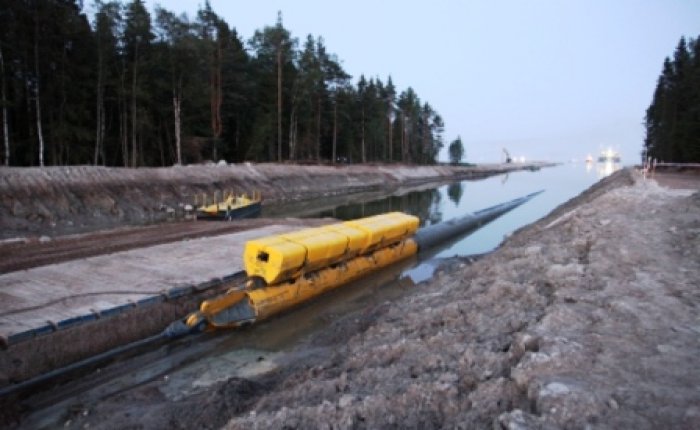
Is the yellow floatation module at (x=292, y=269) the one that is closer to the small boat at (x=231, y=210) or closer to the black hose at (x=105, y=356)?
the black hose at (x=105, y=356)

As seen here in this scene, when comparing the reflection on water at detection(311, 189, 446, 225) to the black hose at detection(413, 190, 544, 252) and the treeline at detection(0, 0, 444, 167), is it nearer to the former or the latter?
the black hose at detection(413, 190, 544, 252)

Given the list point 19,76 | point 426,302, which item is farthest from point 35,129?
point 426,302

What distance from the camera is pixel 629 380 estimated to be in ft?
14.4

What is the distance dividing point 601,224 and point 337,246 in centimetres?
680

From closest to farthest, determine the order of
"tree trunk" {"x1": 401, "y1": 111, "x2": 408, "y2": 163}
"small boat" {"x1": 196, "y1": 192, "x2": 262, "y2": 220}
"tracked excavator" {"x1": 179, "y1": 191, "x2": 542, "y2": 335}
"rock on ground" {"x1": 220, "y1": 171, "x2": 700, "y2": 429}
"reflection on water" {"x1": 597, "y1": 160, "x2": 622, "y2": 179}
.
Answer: "rock on ground" {"x1": 220, "y1": 171, "x2": 700, "y2": 429}, "tracked excavator" {"x1": 179, "y1": 191, "x2": 542, "y2": 335}, "small boat" {"x1": 196, "y1": 192, "x2": 262, "y2": 220}, "reflection on water" {"x1": 597, "y1": 160, "x2": 622, "y2": 179}, "tree trunk" {"x1": 401, "y1": 111, "x2": 408, "y2": 163}

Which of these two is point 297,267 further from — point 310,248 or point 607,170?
point 607,170

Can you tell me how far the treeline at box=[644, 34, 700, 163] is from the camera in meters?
40.2

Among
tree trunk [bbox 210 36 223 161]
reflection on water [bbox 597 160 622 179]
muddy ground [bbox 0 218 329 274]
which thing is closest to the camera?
muddy ground [bbox 0 218 329 274]

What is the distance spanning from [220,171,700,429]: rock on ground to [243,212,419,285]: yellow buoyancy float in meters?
2.98

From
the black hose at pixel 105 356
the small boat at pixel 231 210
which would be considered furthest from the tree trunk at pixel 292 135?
the black hose at pixel 105 356

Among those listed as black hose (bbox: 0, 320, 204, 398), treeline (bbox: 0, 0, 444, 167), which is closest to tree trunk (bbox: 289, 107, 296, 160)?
treeline (bbox: 0, 0, 444, 167)

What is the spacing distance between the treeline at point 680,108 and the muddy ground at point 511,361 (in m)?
38.2

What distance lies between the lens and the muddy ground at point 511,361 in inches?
162

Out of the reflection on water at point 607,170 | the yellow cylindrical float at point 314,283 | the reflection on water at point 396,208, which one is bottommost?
the yellow cylindrical float at point 314,283
